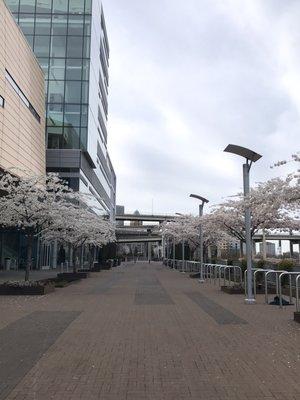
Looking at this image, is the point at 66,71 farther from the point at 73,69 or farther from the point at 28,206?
the point at 28,206

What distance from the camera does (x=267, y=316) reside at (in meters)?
12.6

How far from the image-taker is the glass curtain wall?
5406 cm

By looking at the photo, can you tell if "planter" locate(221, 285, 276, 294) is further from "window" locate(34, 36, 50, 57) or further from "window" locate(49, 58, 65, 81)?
"window" locate(34, 36, 50, 57)

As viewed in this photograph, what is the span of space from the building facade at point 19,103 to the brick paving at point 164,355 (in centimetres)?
1786

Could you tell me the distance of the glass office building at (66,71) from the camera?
53.4 metres

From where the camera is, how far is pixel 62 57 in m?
55.5

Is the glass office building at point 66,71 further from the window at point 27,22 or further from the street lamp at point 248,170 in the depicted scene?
the street lamp at point 248,170

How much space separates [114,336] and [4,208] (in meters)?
10.7

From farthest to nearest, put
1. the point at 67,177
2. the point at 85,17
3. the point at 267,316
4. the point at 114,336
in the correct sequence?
the point at 85,17 < the point at 67,177 < the point at 267,316 < the point at 114,336

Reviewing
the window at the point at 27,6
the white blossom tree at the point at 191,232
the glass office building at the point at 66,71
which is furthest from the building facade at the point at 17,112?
the window at the point at 27,6

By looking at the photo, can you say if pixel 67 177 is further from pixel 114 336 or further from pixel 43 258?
pixel 114 336

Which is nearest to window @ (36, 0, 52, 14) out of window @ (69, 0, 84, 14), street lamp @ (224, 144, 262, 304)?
window @ (69, 0, 84, 14)

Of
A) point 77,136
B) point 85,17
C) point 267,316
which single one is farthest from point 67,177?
point 267,316

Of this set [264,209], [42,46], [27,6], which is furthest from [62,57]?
[264,209]
